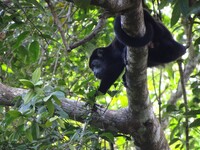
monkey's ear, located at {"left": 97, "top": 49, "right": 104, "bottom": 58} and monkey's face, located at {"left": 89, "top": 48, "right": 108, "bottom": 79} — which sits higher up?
monkey's ear, located at {"left": 97, "top": 49, "right": 104, "bottom": 58}

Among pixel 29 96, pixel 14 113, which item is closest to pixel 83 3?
pixel 29 96

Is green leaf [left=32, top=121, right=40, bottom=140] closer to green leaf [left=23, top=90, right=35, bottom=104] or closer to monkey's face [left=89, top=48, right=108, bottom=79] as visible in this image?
green leaf [left=23, top=90, right=35, bottom=104]

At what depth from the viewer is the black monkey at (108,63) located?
3816 mm

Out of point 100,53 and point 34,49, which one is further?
point 100,53

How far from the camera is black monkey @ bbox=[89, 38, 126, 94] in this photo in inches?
150

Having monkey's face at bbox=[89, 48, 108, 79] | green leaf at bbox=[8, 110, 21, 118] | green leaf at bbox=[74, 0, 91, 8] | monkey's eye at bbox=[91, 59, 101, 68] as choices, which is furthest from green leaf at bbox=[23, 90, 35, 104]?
monkey's eye at bbox=[91, 59, 101, 68]

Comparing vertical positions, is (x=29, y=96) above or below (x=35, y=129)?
above

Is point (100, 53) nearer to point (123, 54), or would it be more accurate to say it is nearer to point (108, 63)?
point (108, 63)

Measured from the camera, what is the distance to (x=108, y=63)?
4.21m

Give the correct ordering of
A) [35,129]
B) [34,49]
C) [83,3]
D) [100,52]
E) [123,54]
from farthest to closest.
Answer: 1. [100,52]
2. [123,54]
3. [34,49]
4. [35,129]
5. [83,3]

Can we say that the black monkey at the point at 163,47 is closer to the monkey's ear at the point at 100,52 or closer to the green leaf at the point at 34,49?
the monkey's ear at the point at 100,52

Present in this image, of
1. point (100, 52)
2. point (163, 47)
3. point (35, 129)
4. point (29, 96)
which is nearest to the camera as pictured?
point (29, 96)

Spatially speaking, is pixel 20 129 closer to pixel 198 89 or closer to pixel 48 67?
pixel 198 89

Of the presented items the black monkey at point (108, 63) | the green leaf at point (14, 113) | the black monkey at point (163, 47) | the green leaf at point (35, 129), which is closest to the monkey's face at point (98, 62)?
the black monkey at point (108, 63)
